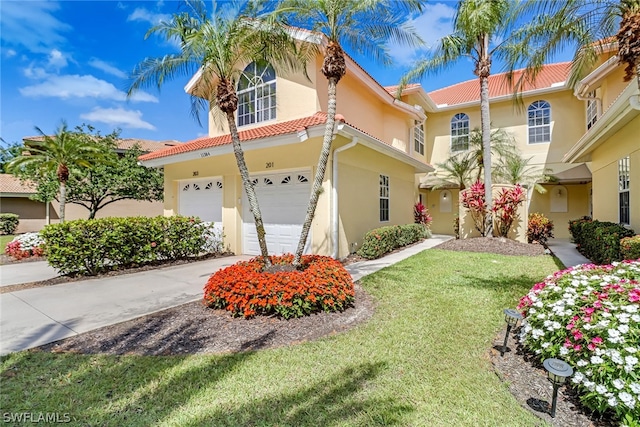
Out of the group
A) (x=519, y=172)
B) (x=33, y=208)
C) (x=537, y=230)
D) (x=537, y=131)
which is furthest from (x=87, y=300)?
(x=33, y=208)

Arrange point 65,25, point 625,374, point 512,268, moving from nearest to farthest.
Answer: point 625,374 → point 512,268 → point 65,25

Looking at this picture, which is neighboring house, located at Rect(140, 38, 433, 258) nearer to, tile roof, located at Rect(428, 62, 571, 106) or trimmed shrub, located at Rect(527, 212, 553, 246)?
trimmed shrub, located at Rect(527, 212, 553, 246)

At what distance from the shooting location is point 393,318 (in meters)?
5.49

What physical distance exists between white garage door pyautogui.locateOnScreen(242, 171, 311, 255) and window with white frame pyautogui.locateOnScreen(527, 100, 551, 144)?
52.3 feet

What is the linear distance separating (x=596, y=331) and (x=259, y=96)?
503 inches

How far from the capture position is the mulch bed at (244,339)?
3.38 m

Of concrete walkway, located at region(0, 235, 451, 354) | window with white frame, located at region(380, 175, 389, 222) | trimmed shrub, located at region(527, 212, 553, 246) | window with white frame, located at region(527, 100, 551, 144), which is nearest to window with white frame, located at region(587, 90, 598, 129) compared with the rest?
window with white frame, located at region(527, 100, 551, 144)

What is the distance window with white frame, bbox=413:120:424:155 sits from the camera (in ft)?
63.6

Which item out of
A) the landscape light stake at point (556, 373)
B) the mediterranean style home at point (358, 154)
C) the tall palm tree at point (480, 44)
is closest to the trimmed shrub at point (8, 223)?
the mediterranean style home at point (358, 154)

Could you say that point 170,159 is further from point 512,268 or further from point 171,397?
point 512,268

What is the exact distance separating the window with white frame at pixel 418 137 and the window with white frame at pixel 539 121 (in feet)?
20.4

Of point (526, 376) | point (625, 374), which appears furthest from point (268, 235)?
point (625, 374)

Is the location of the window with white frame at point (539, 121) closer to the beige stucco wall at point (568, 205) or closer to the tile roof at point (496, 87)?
the tile roof at point (496, 87)

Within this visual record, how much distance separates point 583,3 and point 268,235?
10676 millimetres
